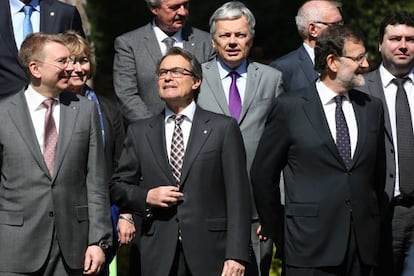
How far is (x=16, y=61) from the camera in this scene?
891cm

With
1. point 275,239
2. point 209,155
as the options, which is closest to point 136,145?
point 209,155

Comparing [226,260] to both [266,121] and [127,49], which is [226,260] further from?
[127,49]

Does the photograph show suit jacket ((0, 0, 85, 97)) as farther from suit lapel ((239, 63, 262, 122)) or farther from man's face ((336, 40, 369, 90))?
man's face ((336, 40, 369, 90))

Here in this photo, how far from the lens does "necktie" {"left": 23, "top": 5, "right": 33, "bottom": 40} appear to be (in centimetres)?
898

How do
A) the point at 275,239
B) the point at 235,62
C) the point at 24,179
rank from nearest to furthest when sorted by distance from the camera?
the point at 24,179 → the point at 275,239 → the point at 235,62

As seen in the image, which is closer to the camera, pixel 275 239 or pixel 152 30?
pixel 275 239

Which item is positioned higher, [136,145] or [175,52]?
[175,52]

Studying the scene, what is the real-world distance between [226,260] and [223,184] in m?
0.46

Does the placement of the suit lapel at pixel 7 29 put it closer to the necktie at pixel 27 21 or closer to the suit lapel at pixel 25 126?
the necktie at pixel 27 21

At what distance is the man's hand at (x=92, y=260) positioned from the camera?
7879mm

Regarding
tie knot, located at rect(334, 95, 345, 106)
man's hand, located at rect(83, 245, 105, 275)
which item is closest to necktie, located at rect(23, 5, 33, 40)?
man's hand, located at rect(83, 245, 105, 275)

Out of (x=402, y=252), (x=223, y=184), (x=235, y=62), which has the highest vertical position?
(x=235, y=62)

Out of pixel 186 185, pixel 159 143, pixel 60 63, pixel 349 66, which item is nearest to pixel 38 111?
pixel 60 63

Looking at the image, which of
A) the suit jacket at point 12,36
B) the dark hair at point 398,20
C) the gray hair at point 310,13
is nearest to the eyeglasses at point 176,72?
the suit jacket at point 12,36
